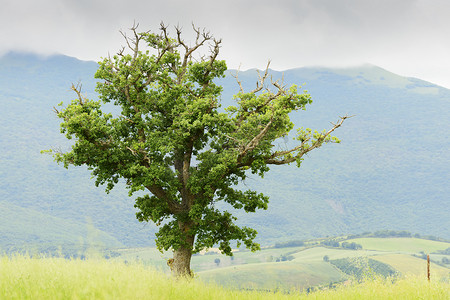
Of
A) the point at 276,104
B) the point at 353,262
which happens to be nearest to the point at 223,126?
the point at 276,104

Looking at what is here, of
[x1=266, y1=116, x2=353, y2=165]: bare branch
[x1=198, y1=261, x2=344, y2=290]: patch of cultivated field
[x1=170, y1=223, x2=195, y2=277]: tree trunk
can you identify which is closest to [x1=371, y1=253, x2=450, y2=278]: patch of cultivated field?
[x1=198, y1=261, x2=344, y2=290]: patch of cultivated field

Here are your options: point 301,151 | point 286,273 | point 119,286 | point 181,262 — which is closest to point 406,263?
point 286,273

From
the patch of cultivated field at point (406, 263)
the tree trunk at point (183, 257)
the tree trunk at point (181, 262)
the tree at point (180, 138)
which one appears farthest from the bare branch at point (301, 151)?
the patch of cultivated field at point (406, 263)

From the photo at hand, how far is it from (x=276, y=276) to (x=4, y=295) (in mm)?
149510

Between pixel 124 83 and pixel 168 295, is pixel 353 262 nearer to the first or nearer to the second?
pixel 168 295

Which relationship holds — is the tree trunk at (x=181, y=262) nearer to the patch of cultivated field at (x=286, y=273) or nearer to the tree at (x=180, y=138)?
the tree at (x=180, y=138)

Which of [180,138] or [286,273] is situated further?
[286,273]

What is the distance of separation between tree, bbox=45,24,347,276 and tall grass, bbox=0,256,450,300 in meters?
6.53

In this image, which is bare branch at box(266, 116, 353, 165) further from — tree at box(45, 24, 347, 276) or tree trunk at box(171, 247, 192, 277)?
tree trunk at box(171, 247, 192, 277)

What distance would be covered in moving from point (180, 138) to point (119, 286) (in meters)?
13.6

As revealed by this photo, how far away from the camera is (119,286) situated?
14.3 m

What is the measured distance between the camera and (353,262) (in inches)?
882

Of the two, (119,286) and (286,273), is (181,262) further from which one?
(286,273)

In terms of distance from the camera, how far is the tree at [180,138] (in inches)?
1042
